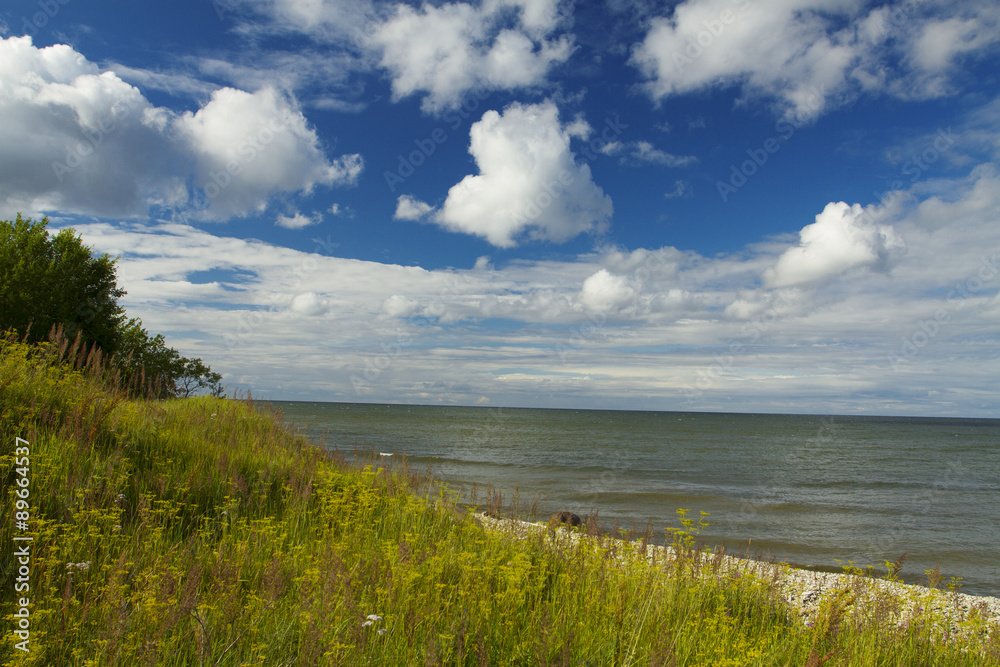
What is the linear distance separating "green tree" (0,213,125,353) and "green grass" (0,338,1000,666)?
19188 mm

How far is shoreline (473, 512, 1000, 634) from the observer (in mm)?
5184

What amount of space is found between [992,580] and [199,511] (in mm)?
18427

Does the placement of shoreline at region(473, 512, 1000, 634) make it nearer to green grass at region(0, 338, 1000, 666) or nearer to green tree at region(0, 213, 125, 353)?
green grass at region(0, 338, 1000, 666)

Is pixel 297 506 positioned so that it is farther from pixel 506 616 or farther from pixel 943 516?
pixel 943 516

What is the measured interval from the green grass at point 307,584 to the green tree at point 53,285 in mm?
19188

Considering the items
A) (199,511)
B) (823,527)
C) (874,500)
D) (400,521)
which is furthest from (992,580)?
(199,511)

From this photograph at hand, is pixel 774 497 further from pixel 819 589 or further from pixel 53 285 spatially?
pixel 53 285

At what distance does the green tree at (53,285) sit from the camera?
2242 cm

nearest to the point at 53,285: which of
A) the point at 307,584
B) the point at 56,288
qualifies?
the point at 56,288

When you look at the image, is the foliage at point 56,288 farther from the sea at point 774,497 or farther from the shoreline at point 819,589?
the shoreline at point 819,589

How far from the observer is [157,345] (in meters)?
39.4

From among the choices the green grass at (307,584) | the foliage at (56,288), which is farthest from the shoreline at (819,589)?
the foliage at (56,288)

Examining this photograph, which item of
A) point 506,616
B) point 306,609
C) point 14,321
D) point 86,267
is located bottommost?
point 506,616

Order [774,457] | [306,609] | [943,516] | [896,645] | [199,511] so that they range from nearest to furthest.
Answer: [306,609]
[896,645]
[199,511]
[943,516]
[774,457]
